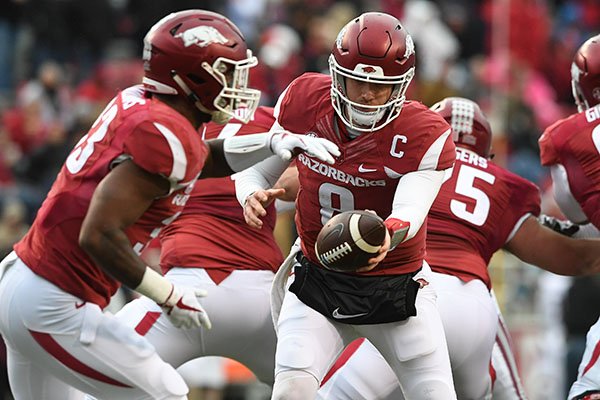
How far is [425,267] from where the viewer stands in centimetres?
517

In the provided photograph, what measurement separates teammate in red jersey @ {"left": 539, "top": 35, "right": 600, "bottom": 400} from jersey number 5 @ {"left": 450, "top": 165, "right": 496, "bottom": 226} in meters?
0.31

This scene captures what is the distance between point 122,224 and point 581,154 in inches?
86.5

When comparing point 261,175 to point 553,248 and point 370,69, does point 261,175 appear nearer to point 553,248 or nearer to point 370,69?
point 370,69

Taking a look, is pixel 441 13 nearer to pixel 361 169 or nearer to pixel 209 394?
pixel 209 394

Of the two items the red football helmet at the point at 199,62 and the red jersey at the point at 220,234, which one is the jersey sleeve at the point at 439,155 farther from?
the red jersey at the point at 220,234

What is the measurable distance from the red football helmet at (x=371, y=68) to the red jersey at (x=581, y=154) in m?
1.02

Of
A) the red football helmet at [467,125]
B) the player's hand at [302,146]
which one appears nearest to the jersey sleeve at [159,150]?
the player's hand at [302,146]

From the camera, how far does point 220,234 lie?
18.7 feet

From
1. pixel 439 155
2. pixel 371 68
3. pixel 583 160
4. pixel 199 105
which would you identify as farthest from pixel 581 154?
pixel 199 105

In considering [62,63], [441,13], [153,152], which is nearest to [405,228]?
[153,152]

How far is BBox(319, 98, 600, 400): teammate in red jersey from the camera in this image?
5500 millimetres

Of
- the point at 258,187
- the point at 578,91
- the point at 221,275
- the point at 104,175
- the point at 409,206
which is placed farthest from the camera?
the point at 578,91

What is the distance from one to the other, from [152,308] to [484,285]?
1.49m

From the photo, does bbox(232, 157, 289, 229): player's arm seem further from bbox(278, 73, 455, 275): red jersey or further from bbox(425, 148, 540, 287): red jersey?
bbox(425, 148, 540, 287): red jersey
